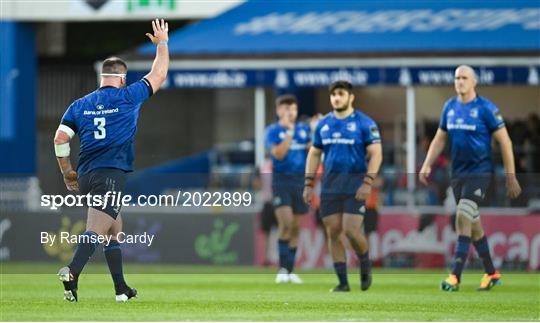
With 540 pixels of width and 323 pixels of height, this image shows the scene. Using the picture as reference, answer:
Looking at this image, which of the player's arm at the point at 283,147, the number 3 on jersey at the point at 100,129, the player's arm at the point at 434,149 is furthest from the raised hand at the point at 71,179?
the player's arm at the point at 283,147

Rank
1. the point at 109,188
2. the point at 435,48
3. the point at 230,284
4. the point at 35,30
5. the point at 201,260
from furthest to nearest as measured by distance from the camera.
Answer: the point at 35,30, the point at 435,48, the point at 201,260, the point at 230,284, the point at 109,188

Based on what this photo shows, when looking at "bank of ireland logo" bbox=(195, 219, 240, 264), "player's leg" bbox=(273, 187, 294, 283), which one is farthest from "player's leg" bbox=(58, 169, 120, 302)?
"bank of ireland logo" bbox=(195, 219, 240, 264)

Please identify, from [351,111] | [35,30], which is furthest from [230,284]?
[35,30]

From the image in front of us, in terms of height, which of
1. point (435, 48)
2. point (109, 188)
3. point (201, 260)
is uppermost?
point (435, 48)

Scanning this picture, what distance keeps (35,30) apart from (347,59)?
857 cm

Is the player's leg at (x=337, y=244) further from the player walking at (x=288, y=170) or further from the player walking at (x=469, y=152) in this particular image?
the player walking at (x=288, y=170)

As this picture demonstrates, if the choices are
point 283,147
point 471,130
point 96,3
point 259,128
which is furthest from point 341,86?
point 96,3

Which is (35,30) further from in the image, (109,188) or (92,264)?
(109,188)

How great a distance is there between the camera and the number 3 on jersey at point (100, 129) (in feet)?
46.6

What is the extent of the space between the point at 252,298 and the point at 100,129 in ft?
9.16

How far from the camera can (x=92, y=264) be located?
19.9 metres

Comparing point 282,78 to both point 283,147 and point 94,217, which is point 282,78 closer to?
point 283,147

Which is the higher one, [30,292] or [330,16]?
[330,16]

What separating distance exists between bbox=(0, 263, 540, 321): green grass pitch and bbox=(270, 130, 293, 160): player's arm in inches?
62.9
